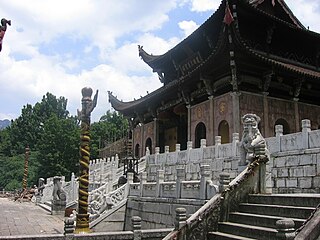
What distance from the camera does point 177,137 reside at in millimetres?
26703

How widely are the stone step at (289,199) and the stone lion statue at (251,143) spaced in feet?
3.24

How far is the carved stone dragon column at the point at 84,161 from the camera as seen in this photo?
1005cm

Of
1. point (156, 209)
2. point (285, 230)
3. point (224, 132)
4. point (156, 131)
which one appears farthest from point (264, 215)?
point (156, 131)

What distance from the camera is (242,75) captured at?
1850cm

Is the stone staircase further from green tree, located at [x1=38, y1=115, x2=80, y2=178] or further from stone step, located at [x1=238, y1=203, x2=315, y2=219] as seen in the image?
green tree, located at [x1=38, y1=115, x2=80, y2=178]

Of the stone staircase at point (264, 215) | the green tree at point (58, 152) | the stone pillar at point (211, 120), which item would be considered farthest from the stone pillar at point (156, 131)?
the green tree at point (58, 152)

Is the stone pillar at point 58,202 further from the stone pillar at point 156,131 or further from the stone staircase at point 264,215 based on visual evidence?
the stone staircase at point 264,215

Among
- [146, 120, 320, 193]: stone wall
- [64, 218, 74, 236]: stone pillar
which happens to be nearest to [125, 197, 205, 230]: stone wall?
[146, 120, 320, 193]: stone wall

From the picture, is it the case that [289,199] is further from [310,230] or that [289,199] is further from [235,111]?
[235,111]

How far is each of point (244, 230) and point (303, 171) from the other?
460cm

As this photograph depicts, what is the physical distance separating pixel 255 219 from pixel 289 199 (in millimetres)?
777

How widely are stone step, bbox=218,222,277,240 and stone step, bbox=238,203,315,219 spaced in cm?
50

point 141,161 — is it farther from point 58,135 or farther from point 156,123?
point 58,135

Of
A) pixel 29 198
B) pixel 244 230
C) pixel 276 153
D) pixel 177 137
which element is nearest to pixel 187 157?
pixel 276 153
